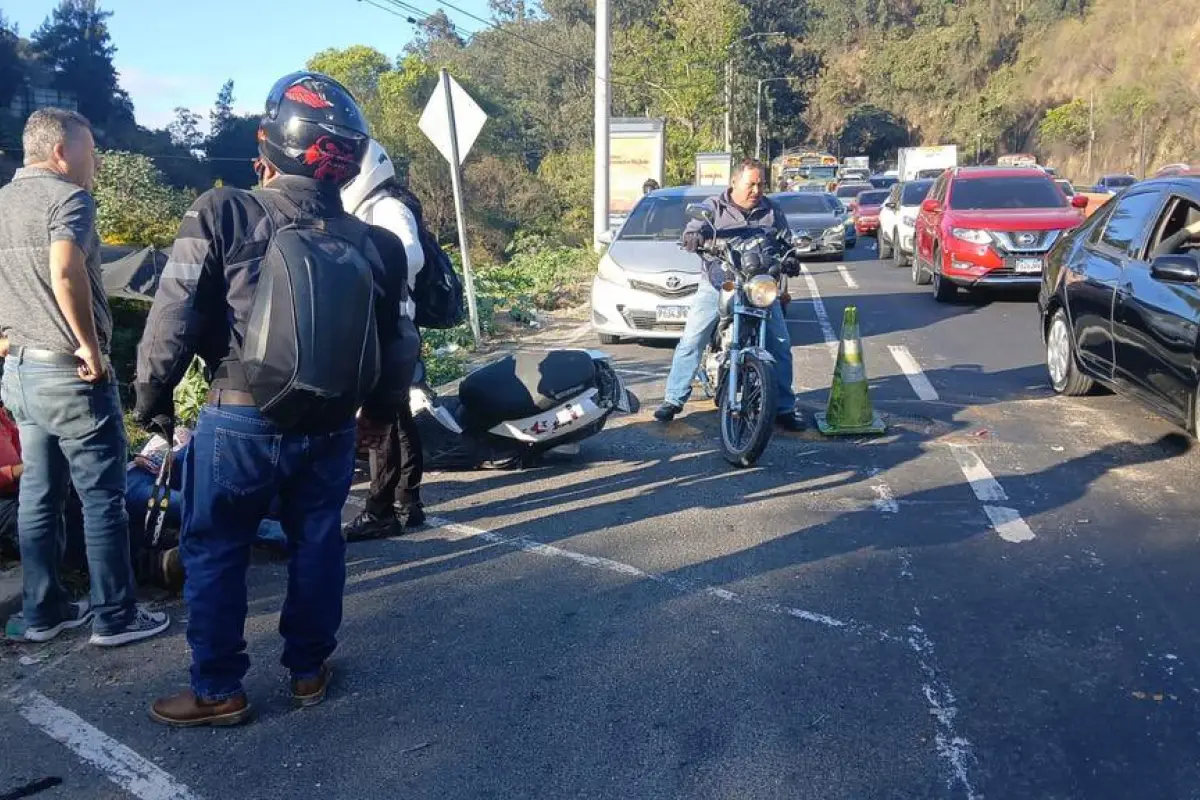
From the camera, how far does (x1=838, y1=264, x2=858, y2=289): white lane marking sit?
56.0 ft

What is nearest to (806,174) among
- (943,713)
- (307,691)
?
(943,713)

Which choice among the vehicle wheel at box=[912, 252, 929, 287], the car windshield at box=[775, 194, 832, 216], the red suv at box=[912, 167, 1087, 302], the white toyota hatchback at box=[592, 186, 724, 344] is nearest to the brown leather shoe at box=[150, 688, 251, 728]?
the white toyota hatchback at box=[592, 186, 724, 344]

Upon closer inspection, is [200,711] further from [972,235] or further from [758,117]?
[758,117]

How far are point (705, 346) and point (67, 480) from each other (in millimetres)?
4404

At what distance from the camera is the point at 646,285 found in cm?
1084

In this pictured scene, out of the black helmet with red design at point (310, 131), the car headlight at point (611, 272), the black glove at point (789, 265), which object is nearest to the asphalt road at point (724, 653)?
the black glove at point (789, 265)

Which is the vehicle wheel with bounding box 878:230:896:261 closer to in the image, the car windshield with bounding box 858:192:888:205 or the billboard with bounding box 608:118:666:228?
the billboard with bounding box 608:118:666:228

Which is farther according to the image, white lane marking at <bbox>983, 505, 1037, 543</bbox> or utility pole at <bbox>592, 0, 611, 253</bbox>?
utility pole at <bbox>592, 0, 611, 253</bbox>

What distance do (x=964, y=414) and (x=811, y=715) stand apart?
15.8 feet

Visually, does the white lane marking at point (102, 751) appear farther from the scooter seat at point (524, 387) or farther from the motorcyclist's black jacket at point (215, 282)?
the scooter seat at point (524, 387)

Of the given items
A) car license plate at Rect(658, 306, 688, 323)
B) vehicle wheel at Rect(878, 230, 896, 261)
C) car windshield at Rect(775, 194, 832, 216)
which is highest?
car windshield at Rect(775, 194, 832, 216)

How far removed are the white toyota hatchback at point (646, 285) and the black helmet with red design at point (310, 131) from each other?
6.93 m

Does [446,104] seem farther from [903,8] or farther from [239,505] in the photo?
[903,8]

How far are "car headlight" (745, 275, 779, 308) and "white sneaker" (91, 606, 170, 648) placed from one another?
3.82m
